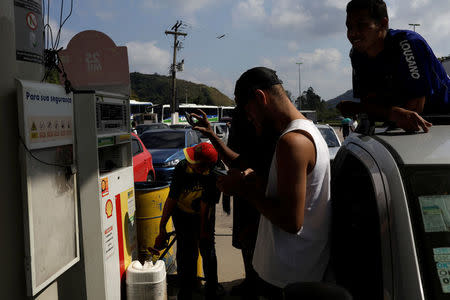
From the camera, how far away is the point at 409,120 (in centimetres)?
180

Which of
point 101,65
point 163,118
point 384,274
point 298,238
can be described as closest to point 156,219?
point 101,65

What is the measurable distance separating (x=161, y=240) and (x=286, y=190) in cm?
271

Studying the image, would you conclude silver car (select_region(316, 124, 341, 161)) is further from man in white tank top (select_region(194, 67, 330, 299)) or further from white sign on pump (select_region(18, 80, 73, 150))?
man in white tank top (select_region(194, 67, 330, 299))

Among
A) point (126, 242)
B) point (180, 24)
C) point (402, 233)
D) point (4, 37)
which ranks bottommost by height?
point (126, 242)

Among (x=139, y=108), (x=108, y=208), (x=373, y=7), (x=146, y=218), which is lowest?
(x=146, y=218)

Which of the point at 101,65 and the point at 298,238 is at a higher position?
the point at 101,65

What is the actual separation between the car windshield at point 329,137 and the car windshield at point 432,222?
334 inches

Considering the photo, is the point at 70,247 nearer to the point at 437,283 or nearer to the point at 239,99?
the point at 239,99

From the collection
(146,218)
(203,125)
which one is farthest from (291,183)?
(146,218)

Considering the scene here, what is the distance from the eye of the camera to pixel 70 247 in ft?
10.0

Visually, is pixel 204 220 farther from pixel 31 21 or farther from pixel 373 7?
pixel 373 7

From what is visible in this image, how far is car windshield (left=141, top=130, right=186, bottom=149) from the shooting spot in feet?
39.8

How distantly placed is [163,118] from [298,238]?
40675mm

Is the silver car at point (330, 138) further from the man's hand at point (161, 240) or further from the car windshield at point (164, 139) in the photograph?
the man's hand at point (161, 240)
